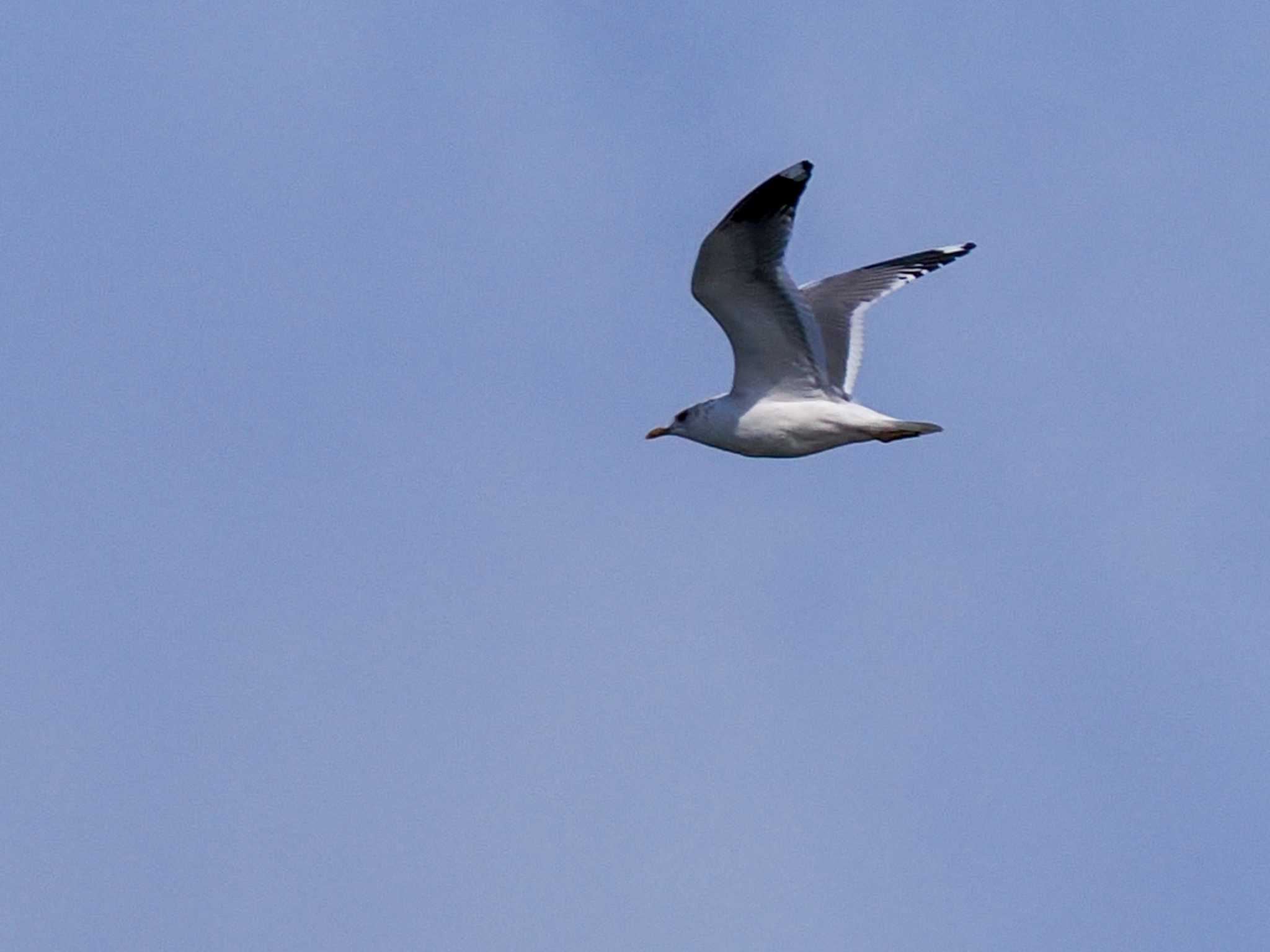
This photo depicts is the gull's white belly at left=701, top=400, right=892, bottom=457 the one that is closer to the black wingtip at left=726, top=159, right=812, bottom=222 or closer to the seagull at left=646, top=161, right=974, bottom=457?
the seagull at left=646, top=161, right=974, bottom=457

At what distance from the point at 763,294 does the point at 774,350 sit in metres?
0.74

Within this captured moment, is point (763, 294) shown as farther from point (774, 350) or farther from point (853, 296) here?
point (853, 296)

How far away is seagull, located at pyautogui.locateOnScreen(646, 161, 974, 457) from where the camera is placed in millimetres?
16359

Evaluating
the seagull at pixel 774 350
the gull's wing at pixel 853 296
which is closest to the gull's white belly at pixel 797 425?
the seagull at pixel 774 350

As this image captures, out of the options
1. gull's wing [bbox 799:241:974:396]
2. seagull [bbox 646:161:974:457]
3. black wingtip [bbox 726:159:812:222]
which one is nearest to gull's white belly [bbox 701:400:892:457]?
seagull [bbox 646:161:974:457]

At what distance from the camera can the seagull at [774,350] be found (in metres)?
16.4

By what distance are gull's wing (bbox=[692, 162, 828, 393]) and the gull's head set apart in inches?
29.0

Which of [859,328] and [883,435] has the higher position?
[859,328]

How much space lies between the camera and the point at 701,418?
60.4ft

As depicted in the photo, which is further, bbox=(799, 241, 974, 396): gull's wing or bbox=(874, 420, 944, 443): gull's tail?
bbox=(799, 241, 974, 396): gull's wing

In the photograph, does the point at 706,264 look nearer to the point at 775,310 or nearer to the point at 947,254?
the point at 775,310

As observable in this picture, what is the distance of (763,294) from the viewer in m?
17.0

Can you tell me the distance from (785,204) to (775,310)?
121 centimetres

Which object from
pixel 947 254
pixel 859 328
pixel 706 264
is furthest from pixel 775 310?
pixel 947 254
